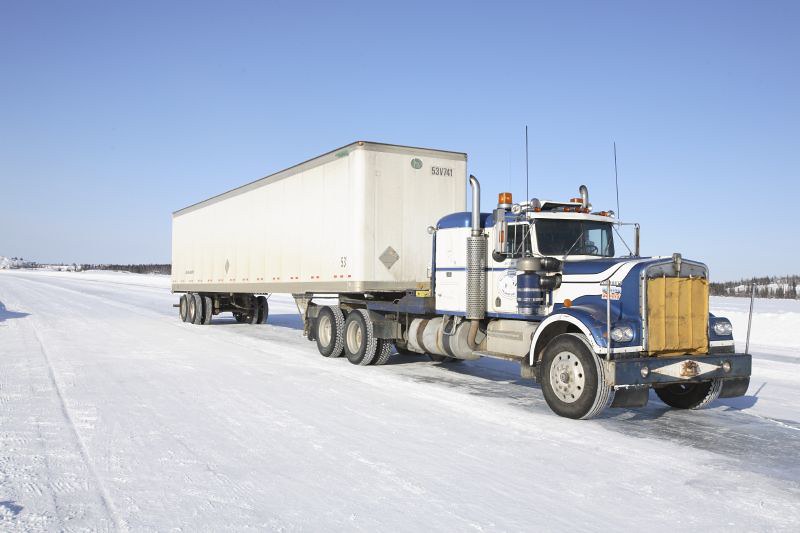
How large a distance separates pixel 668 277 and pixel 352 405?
4.23m

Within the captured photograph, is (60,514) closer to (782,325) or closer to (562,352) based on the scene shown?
(562,352)

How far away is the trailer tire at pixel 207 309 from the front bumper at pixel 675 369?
53.3ft

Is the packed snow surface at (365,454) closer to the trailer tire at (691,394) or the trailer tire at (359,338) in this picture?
the trailer tire at (691,394)

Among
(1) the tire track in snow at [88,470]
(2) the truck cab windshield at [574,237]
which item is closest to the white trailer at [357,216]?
(2) the truck cab windshield at [574,237]

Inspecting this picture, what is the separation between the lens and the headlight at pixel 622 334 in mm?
7609

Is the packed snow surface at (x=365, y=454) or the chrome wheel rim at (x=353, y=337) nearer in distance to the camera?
the packed snow surface at (x=365, y=454)

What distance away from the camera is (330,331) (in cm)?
1384

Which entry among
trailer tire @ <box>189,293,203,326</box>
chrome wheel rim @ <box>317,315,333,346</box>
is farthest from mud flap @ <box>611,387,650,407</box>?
trailer tire @ <box>189,293,203,326</box>

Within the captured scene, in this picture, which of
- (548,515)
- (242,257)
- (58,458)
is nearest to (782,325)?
(242,257)

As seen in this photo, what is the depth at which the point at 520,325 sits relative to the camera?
932 cm

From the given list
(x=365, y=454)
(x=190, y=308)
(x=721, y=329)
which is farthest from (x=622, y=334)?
(x=190, y=308)

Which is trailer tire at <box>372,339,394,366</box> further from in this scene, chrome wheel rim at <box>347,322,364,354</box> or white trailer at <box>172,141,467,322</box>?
white trailer at <box>172,141,467,322</box>

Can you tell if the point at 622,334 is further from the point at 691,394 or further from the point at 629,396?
the point at 691,394

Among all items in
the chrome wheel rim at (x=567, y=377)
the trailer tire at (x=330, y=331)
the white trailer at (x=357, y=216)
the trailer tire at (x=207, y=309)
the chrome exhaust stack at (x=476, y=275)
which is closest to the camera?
the chrome wheel rim at (x=567, y=377)
